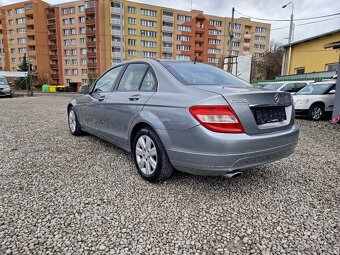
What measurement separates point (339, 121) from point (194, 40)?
53649 mm

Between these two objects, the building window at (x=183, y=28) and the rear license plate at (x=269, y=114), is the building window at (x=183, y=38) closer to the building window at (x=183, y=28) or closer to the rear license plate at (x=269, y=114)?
the building window at (x=183, y=28)

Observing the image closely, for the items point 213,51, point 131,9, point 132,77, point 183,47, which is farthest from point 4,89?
point 213,51

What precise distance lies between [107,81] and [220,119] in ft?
8.74

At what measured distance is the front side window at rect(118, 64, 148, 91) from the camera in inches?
129

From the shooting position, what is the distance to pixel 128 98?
3.22 m

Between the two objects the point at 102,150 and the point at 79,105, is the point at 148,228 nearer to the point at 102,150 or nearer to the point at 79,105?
the point at 102,150

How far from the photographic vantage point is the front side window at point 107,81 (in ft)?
12.8

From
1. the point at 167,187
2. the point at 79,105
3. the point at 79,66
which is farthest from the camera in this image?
the point at 79,66

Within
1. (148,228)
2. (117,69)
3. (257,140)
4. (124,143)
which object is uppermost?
(117,69)

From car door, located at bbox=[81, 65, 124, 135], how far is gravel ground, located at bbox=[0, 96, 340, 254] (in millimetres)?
660

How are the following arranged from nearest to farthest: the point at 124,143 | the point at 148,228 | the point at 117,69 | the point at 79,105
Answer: the point at 148,228 < the point at 124,143 < the point at 117,69 < the point at 79,105

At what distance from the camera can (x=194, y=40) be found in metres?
56.8

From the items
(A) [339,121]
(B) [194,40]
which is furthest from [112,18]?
(A) [339,121]

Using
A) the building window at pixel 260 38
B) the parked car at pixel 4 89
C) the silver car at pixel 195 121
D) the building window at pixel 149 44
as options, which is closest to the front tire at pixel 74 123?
the silver car at pixel 195 121
